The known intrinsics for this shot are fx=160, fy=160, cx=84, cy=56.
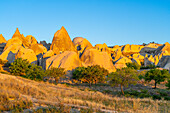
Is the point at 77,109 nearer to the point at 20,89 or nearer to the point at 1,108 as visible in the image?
the point at 1,108

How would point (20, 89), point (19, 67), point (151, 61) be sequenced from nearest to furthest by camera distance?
point (20, 89), point (19, 67), point (151, 61)

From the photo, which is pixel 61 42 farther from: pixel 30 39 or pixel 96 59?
pixel 30 39

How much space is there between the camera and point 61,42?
63719 millimetres

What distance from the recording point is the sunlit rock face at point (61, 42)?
62.7 metres

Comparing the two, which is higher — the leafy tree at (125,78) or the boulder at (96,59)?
the boulder at (96,59)

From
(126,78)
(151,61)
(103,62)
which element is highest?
(151,61)

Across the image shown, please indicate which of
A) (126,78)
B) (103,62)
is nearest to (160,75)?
(126,78)

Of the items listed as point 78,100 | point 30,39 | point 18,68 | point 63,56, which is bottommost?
point 78,100

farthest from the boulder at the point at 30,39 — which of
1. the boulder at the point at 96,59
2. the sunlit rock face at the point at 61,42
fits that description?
the boulder at the point at 96,59

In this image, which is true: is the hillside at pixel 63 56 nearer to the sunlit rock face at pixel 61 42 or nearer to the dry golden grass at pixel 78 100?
the sunlit rock face at pixel 61 42

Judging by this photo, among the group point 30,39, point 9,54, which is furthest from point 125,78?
point 30,39

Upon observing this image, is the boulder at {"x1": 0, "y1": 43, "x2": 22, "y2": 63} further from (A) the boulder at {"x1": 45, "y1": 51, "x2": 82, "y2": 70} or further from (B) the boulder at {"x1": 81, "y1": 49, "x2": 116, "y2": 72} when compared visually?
(B) the boulder at {"x1": 81, "y1": 49, "x2": 116, "y2": 72}

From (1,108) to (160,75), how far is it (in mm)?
28661

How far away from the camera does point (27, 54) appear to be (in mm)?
47312
